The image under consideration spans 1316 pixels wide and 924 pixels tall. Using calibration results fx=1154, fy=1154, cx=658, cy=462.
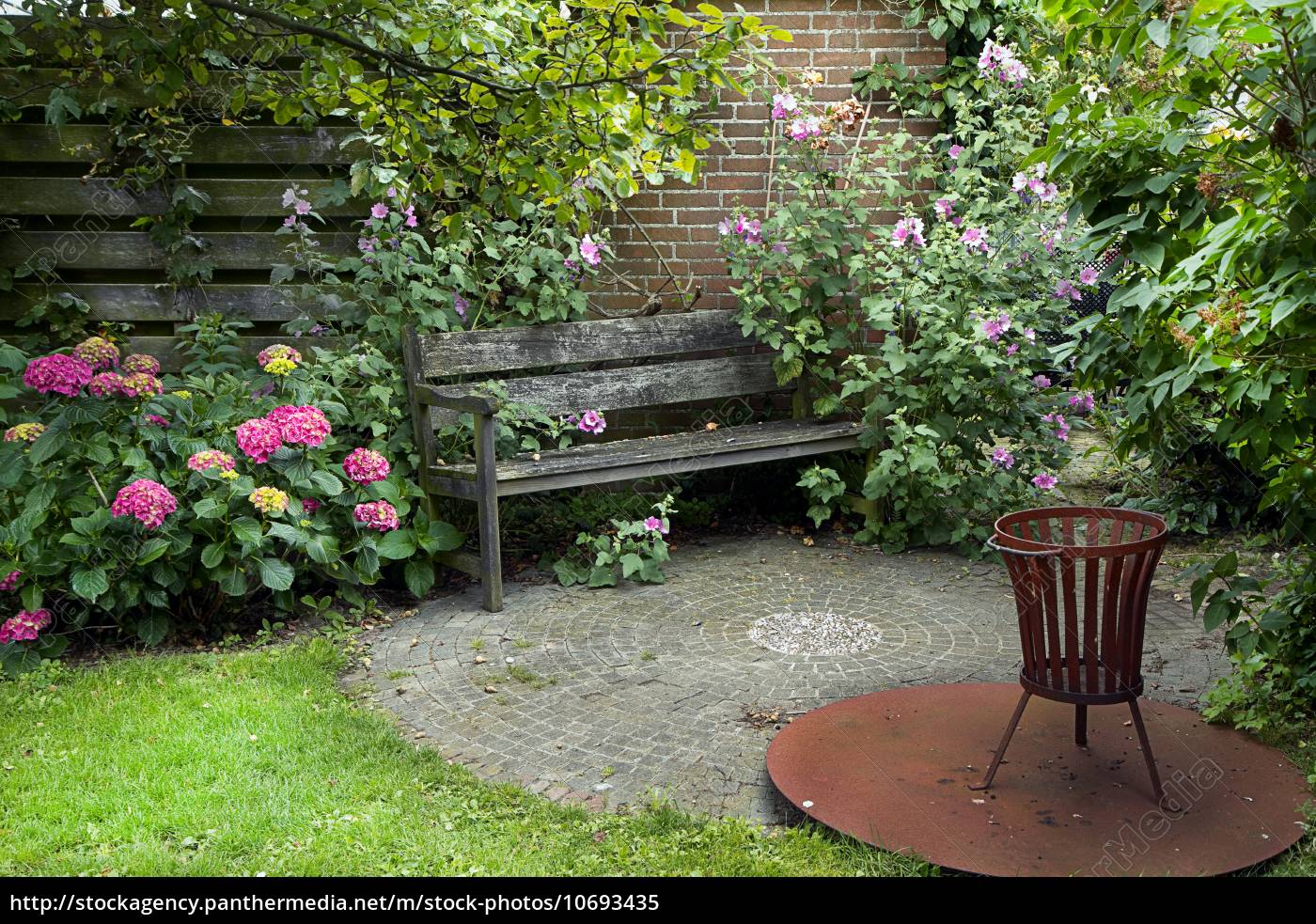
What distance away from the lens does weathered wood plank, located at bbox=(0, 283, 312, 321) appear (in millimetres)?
5984

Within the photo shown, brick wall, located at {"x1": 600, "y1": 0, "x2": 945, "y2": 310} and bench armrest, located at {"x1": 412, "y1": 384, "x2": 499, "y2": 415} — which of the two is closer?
bench armrest, located at {"x1": 412, "y1": 384, "x2": 499, "y2": 415}

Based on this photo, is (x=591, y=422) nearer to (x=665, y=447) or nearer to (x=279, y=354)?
(x=665, y=447)

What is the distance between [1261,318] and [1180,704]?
1.80 m

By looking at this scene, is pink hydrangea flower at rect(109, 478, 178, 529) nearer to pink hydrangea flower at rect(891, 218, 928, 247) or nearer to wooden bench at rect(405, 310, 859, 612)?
wooden bench at rect(405, 310, 859, 612)

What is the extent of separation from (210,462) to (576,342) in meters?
2.22

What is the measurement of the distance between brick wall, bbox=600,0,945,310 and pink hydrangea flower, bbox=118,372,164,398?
9.60 feet

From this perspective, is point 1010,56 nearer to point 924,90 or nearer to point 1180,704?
point 924,90

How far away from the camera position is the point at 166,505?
4.50 m

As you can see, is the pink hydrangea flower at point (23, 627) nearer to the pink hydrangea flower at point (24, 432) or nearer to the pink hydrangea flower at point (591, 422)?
the pink hydrangea flower at point (24, 432)

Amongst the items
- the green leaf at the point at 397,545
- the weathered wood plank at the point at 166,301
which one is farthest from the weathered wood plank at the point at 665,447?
the weathered wood plank at the point at 166,301

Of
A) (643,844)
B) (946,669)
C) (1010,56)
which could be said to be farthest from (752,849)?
(1010,56)

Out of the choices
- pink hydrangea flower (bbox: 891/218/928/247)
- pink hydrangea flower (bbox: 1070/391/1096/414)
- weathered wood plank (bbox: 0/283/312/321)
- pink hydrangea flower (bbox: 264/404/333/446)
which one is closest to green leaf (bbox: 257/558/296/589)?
pink hydrangea flower (bbox: 264/404/333/446)

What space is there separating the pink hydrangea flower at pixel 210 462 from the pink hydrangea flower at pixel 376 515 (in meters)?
0.59

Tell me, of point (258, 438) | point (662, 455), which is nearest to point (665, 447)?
point (662, 455)
